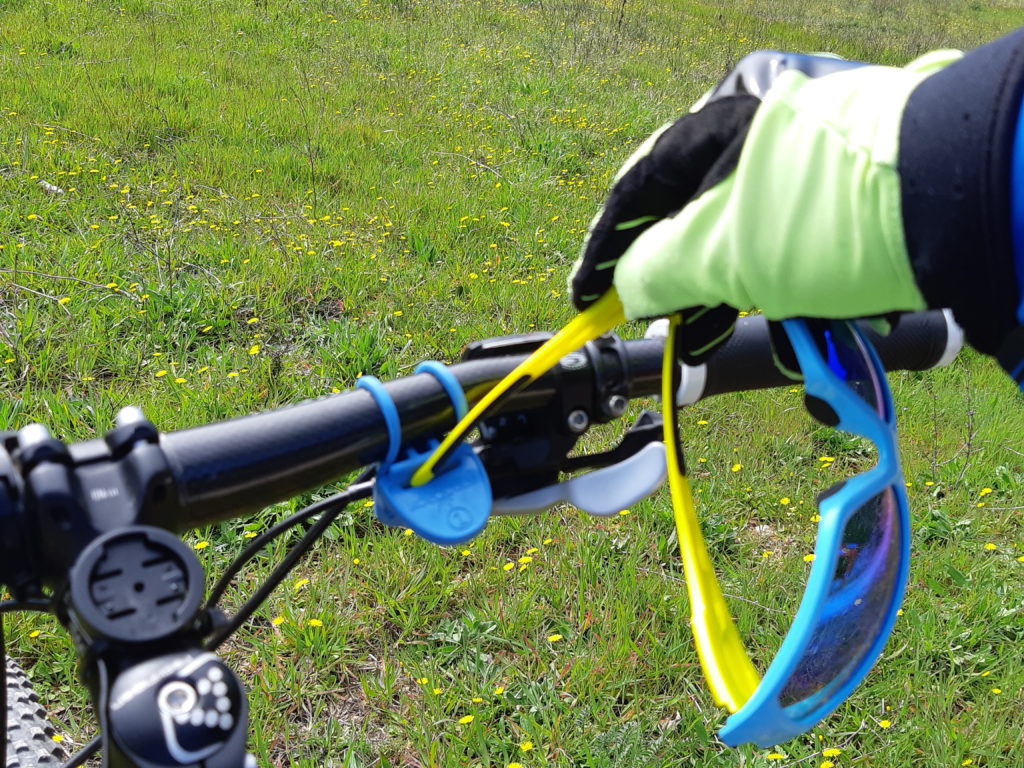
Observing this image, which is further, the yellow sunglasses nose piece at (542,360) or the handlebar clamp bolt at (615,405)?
the handlebar clamp bolt at (615,405)

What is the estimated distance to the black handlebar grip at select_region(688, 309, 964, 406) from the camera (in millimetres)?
1155

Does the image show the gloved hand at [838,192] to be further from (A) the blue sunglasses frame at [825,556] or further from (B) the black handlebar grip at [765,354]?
(B) the black handlebar grip at [765,354]

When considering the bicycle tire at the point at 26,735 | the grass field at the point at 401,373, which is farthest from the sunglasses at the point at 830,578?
the grass field at the point at 401,373

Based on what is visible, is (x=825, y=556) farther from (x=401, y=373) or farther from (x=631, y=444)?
(x=401, y=373)

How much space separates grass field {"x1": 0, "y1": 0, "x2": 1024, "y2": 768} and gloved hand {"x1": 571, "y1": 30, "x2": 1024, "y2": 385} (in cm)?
153

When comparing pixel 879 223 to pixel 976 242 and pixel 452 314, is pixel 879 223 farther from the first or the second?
pixel 452 314

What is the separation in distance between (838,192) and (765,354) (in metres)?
0.50

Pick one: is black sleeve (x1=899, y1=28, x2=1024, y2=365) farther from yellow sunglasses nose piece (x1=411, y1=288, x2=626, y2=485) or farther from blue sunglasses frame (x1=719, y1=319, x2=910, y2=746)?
yellow sunglasses nose piece (x1=411, y1=288, x2=626, y2=485)

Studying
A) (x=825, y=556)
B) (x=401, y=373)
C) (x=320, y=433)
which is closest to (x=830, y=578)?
(x=825, y=556)

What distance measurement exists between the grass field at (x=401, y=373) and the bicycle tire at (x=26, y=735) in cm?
49

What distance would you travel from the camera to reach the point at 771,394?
3.50 metres

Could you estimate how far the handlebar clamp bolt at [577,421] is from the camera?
1.05 metres

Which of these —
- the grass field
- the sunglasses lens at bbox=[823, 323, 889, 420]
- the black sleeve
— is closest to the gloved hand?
the black sleeve

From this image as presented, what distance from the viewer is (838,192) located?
0.71 meters
